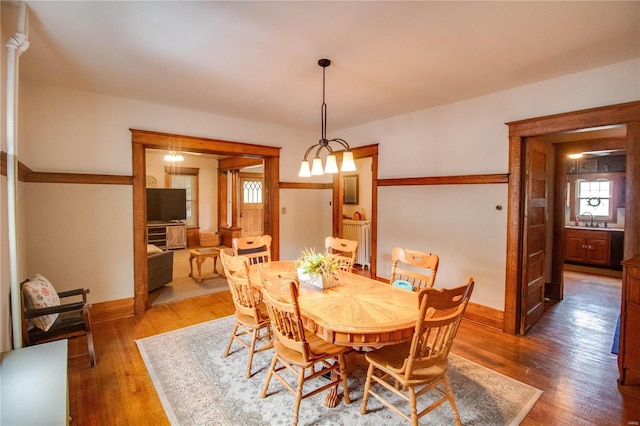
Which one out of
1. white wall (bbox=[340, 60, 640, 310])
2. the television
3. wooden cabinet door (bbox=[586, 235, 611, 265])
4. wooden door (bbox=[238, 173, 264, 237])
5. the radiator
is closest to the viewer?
white wall (bbox=[340, 60, 640, 310])

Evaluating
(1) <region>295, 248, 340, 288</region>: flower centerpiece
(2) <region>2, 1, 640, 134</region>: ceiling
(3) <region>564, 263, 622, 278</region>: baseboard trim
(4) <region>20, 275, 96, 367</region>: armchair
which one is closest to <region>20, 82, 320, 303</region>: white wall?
(2) <region>2, 1, 640, 134</region>: ceiling

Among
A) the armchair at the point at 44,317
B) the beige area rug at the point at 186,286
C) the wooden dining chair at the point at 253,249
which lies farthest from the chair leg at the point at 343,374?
the beige area rug at the point at 186,286

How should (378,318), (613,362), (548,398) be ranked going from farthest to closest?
1. (613,362)
2. (548,398)
3. (378,318)

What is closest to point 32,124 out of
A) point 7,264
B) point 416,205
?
point 7,264

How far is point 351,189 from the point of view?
23.6 ft

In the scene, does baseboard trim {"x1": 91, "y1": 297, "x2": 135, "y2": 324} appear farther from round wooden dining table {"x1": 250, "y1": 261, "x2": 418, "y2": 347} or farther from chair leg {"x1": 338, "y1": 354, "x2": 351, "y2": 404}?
chair leg {"x1": 338, "y1": 354, "x2": 351, "y2": 404}

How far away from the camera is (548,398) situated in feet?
7.21

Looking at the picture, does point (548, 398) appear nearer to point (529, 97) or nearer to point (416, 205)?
point (416, 205)

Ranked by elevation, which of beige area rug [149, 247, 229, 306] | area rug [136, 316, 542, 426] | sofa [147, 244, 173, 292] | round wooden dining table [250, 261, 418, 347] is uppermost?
round wooden dining table [250, 261, 418, 347]

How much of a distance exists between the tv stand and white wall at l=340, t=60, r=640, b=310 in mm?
5929

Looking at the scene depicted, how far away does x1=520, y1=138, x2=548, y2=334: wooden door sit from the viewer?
321 centimetres

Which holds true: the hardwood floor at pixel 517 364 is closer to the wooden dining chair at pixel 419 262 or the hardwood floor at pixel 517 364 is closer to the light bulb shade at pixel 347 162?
the wooden dining chair at pixel 419 262

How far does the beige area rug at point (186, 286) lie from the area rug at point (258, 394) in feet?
5.03

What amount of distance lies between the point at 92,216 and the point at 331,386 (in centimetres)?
328
